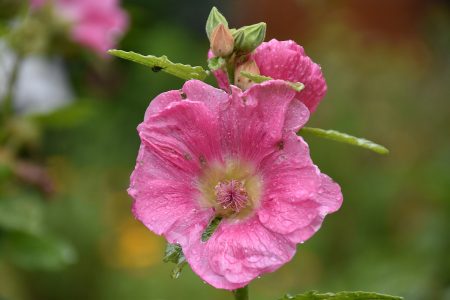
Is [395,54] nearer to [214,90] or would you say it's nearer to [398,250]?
[398,250]

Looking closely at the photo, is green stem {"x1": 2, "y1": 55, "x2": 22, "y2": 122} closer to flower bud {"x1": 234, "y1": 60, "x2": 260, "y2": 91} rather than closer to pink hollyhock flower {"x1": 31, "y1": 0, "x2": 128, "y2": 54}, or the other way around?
pink hollyhock flower {"x1": 31, "y1": 0, "x2": 128, "y2": 54}

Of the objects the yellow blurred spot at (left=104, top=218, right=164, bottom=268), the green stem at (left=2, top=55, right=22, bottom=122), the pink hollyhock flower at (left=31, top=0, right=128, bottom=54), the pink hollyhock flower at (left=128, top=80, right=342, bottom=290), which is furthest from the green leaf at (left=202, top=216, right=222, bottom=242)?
the yellow blurred spot at (left=104, top=218, right=164, bottom=268)

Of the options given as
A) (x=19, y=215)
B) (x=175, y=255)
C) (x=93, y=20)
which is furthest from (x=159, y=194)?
(x=93, y=20)

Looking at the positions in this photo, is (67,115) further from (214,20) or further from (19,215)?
(214,20)

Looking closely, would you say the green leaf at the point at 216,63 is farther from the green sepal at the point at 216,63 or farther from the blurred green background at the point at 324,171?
the blurred green background at the point at 324,171

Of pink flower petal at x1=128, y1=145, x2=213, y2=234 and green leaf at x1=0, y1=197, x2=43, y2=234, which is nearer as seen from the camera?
pink flower petal at x1=128, y1=145, x2=213, y2=234

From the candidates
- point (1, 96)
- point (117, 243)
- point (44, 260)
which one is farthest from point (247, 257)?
point (117, 243)
